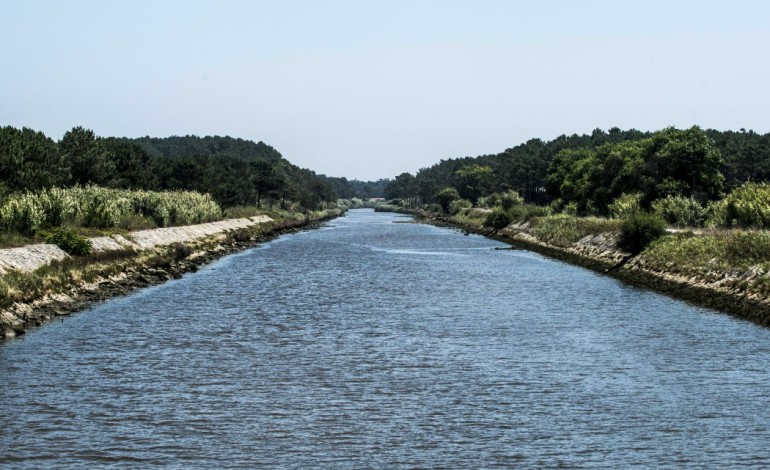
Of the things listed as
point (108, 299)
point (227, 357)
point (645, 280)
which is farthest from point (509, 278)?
point (227, 357)

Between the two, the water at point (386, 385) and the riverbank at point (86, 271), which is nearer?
the water at point (386, 385)

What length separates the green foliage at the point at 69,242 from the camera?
53031 millimetres

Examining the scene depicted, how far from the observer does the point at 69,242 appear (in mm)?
53469

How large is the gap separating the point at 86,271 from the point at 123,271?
6665mm

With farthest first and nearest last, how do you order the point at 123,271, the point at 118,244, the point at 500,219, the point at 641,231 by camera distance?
1. the point at 500,219
2. the point at 641,231
3. the point at 118,244
4. the point at 123,271

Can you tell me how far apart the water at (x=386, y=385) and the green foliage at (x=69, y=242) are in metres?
7.64

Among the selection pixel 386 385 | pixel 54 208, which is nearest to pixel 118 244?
pixel 54 208

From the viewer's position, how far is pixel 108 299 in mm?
47625

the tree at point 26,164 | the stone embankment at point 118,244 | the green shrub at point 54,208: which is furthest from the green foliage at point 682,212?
the tree at point 26,164

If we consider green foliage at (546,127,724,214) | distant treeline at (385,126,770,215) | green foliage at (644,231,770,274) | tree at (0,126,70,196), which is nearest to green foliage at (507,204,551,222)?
distant treeline at (385,126,770,215)

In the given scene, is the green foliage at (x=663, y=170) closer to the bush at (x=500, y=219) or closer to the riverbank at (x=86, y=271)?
the bush at (x=500, y=219)

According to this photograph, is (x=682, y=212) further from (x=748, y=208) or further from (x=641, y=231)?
(x=748, y=208)

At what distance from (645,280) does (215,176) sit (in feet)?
383

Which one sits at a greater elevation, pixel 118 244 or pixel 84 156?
pixel 84 156
